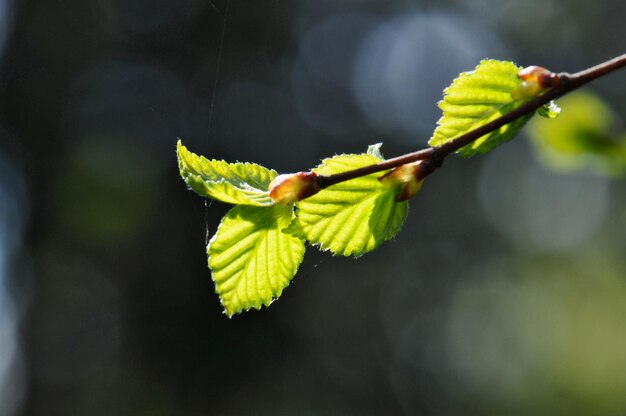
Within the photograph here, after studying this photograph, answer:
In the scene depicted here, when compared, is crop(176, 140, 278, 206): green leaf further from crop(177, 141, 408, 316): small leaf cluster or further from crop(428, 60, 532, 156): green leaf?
crop(428, 60, 532, 156): green leaf

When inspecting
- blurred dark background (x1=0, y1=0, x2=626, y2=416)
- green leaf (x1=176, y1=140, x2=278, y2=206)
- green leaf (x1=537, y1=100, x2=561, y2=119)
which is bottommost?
green leaf (x1=537, y1=100, x2=561, y2=119)

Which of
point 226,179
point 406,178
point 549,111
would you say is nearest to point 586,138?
point 549,111

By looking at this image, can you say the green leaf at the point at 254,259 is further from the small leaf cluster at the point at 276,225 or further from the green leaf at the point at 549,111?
the green leaf at the point at 549,111

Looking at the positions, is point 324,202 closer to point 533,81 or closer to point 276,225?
point 276,225

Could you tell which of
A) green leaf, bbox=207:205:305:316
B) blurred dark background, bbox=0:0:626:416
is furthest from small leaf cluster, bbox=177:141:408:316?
blurred dark background, bbox=0:0:626:416

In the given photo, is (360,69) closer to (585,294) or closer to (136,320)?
(585,294)

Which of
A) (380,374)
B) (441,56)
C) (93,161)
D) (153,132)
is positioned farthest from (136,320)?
(441,56)
